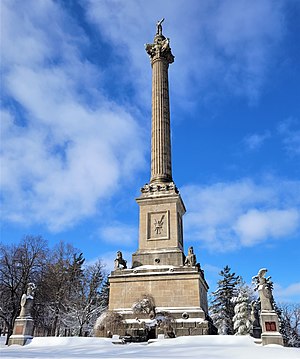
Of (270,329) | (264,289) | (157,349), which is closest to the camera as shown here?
(157,349)

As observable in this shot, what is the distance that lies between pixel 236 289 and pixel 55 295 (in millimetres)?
27019

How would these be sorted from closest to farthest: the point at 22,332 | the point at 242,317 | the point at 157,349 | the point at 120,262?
the point at 157,349 → the point at 22,332 → the point at 120,262 → the point at 242,317

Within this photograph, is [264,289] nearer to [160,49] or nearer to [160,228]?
[160,228]

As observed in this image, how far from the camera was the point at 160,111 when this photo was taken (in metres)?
28.9

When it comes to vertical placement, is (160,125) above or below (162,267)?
above

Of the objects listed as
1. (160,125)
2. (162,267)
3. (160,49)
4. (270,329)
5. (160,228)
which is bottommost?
(270,329)

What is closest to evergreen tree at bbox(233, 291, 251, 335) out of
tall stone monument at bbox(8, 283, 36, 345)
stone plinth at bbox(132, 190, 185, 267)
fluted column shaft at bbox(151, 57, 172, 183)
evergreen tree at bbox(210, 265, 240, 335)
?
evergreen tree at bbox(210, 265, 240, 335)

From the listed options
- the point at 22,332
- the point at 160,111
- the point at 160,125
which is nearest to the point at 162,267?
the point at 22,332

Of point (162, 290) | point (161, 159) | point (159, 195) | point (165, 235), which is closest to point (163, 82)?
point (161, 159)

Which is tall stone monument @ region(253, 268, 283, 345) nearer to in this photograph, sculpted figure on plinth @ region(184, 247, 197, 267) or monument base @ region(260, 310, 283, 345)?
monument base @ region(260, 310, 283, 345)

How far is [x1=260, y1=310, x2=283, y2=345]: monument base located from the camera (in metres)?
14.8

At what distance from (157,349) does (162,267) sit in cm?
843

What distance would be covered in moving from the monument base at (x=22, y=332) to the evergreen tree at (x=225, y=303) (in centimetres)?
3447

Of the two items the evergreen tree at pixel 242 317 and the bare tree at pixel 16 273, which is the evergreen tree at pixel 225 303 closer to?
the evergreen tree at pixel 242 317
